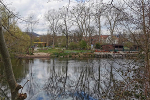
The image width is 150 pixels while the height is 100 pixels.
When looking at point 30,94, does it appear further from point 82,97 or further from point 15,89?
point 15,89

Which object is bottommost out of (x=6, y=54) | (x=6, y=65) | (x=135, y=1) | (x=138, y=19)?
(x=6, y=65)

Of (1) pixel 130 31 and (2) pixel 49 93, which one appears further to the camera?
(2) pixel 49 93

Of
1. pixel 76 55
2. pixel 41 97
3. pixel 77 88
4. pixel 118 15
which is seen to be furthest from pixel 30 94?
pixel 76 55

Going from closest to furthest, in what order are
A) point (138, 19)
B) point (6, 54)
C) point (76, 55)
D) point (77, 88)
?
point (6, 54)
point (138, 19)
point (77, 88)
point (76, 55)

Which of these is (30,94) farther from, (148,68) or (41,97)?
(148,68)

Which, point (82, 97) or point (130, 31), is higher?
point (130, 31)

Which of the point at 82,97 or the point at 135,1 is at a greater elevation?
the point at 135,1

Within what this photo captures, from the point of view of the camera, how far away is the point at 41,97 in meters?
6.64

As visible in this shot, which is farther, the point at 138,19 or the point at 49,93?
the point at 49,93

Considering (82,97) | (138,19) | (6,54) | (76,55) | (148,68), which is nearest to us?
(6,54)

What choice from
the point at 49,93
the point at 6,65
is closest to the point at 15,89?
the point at 6,65

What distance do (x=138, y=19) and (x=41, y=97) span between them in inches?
222

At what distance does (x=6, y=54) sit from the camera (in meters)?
1.37

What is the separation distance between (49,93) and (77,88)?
1455 mm
